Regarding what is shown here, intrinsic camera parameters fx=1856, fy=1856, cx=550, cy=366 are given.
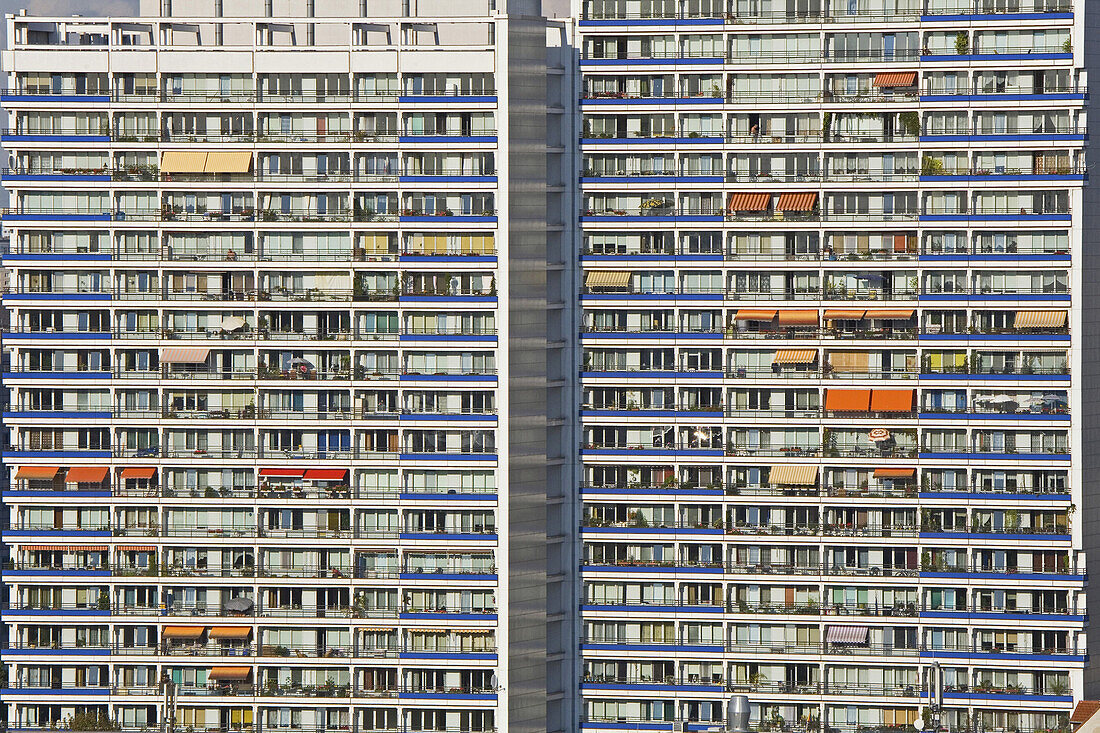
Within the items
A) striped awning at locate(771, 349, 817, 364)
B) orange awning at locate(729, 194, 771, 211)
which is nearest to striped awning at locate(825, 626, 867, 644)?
striped awning at locate(771, 349, 817, 364)

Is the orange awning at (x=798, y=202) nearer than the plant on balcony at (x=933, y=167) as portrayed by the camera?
No

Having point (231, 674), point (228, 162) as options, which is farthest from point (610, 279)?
point (231, 674)

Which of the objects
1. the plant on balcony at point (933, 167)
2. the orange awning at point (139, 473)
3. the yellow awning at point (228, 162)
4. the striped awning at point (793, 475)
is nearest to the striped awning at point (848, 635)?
the striped awning at point (793, 475)

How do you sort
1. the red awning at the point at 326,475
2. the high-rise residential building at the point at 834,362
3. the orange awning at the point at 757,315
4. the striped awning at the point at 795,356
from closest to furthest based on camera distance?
the high-rise residential building at the point at 834,362
the red awning at the point at 326,475
the striped awning at the point at 795,356
the orange awning at the point at 757,315

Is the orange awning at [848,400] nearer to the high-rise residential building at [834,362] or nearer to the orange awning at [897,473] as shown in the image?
the high-rise residential building at [834,362]

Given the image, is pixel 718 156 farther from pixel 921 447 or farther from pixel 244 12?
pixel 244 12

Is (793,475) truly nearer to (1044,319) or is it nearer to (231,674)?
(1044,319)

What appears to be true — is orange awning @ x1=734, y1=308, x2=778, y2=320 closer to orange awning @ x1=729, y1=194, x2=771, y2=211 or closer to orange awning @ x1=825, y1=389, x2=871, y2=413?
orange awning @ x1=825, y1=389, x2=871, y2=413
